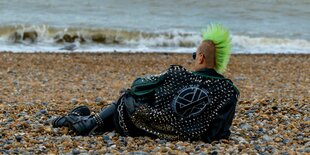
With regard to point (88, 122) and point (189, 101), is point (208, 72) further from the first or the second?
point (88, 122)

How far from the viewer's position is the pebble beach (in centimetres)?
524

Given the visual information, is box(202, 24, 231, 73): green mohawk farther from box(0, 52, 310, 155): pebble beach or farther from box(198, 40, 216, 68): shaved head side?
box(0, 52, 310, 155): pebble beach

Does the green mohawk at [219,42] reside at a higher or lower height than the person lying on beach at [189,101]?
higher

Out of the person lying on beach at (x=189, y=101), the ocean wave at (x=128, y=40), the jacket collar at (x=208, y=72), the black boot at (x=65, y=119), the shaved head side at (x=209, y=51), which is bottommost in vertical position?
the ocean wave at (x=128, y=40)

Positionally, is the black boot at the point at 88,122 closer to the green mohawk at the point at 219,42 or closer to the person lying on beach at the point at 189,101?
the person lying on beach at the point at 189,101

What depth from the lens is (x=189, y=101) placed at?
5.30 metres

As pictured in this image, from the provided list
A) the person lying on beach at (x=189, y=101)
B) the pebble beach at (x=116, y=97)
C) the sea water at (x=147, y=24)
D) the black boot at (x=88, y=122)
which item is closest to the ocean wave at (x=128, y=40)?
the sea water at (x=147, y=24)

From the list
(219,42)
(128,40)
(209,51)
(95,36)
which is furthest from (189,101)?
(95,36)

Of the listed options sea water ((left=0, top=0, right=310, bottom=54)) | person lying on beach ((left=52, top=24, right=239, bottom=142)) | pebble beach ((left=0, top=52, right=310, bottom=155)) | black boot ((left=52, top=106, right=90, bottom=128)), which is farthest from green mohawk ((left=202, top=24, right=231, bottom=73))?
sea water ((left=0, top=0, right=310, bottom=54))

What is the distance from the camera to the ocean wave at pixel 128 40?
20141 mm

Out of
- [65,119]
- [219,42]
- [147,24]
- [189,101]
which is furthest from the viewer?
[147,24]

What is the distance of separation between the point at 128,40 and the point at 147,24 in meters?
3.72

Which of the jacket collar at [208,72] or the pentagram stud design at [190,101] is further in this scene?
the jacket collar at [208,72]

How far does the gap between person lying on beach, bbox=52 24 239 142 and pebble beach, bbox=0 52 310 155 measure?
0.40 feet
